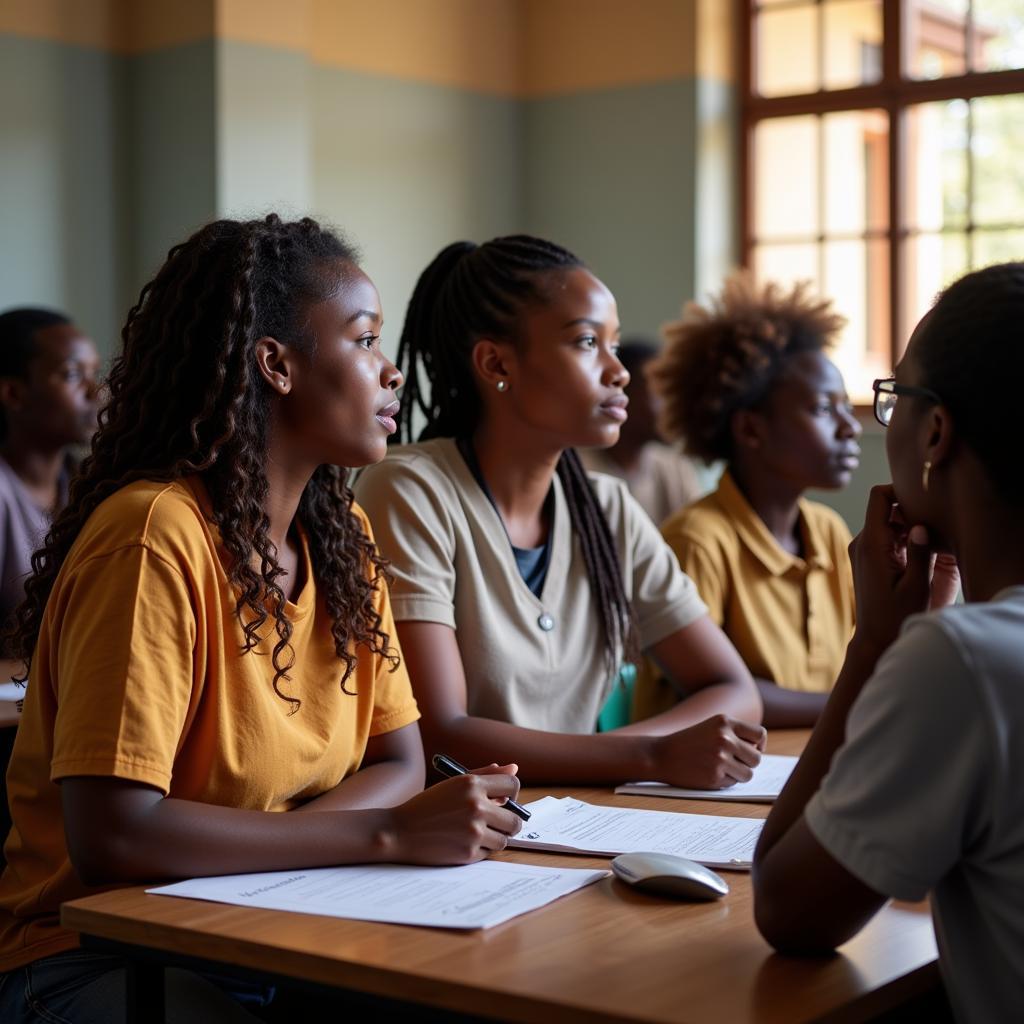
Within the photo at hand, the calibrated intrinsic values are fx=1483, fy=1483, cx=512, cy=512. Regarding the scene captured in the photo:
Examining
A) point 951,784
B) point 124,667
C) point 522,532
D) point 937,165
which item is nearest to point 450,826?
point 124,667

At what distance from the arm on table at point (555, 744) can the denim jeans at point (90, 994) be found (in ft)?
2.09

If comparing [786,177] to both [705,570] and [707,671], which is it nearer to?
[705,570]

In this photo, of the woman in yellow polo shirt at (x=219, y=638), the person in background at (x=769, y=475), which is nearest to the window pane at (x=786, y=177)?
the person in background at (x=769, y=475)

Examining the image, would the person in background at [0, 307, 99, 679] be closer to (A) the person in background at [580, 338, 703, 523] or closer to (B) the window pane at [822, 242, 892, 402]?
(A) the person in background at [580, 338, 703, 523]

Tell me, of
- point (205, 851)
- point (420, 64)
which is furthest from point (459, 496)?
point (420, 64)

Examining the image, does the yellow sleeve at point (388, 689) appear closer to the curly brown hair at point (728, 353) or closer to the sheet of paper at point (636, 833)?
the sheet of paper at point (636, 833)

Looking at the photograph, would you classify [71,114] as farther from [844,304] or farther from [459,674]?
[459,674]

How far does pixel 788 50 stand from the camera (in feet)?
21.3

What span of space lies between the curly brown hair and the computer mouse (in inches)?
74.5

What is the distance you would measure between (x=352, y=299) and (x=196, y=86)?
376 centimetres

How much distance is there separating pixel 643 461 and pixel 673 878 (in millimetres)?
3903

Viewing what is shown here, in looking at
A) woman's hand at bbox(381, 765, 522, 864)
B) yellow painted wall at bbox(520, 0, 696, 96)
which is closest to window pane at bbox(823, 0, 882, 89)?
yellow painted wall at bbox(520, 0, 696, 96)

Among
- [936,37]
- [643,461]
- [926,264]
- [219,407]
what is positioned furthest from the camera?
[926,264]

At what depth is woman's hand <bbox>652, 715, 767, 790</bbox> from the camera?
1.99 meters
